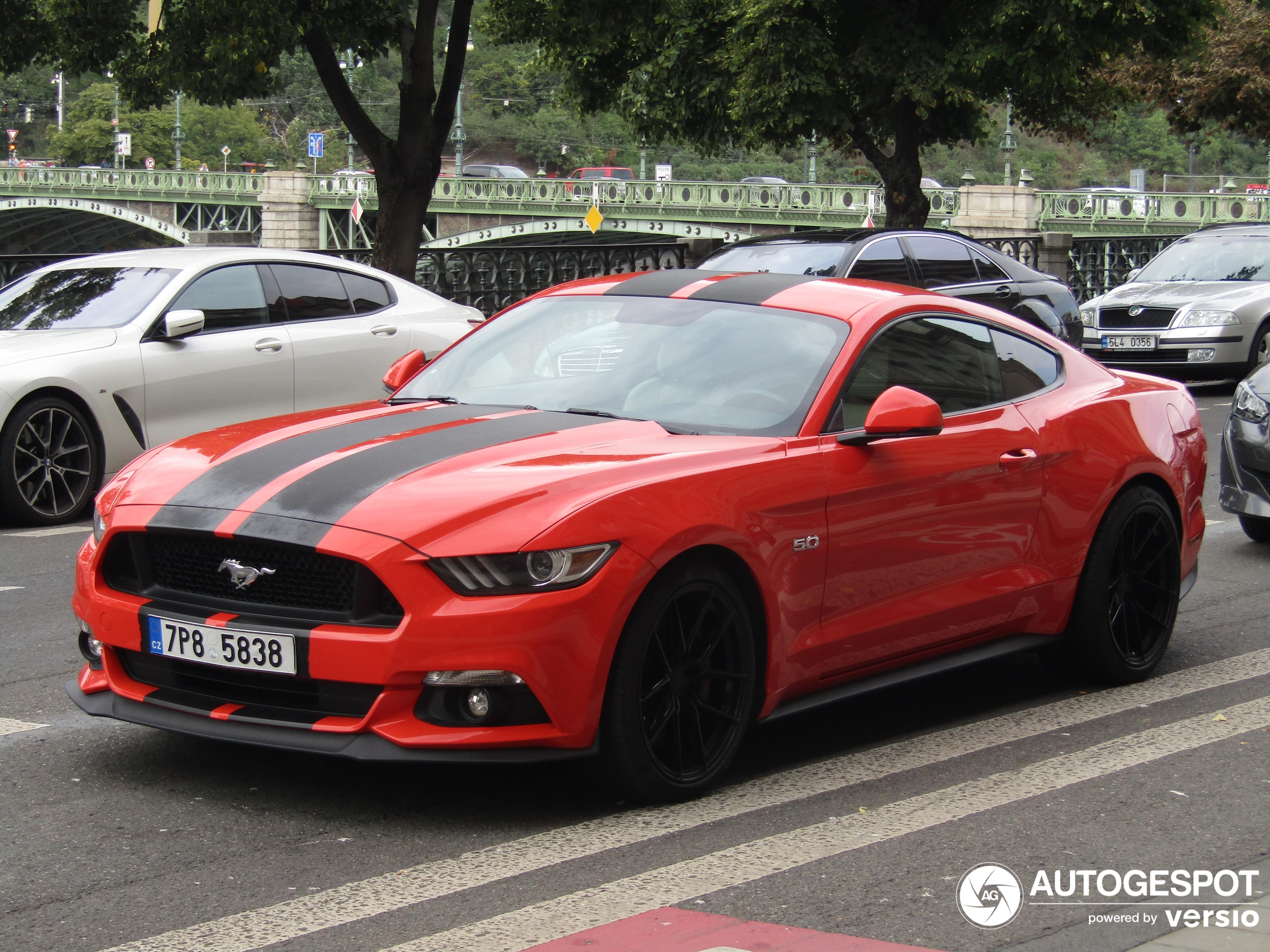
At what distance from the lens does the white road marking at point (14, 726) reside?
16.7 ft

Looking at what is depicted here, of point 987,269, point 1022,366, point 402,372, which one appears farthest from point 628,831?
point 987,269

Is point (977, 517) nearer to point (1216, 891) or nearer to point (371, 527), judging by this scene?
point (1216, 891)

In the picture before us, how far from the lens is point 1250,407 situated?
8.70 metres

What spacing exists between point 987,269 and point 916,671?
9449 mm

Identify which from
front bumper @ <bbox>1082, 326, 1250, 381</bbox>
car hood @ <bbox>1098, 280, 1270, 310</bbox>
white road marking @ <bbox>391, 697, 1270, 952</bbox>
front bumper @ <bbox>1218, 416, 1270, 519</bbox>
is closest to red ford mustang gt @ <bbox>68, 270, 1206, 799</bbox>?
white road marking @ <bbox>391, 697, 1270, 952</bbox>

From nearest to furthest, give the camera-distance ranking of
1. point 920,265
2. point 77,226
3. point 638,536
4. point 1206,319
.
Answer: point 638,536 < point 920,265 < point 1206,319 < point 77,226

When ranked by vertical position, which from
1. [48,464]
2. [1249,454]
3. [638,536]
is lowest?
[48,464]

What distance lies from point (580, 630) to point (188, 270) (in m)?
6.63

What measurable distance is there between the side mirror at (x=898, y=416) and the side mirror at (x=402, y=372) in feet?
5.61

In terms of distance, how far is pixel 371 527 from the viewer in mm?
4039

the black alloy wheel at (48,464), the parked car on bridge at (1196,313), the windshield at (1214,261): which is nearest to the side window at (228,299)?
the black alloy wheel at (48,464)

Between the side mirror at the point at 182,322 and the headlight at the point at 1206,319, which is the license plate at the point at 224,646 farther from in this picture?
the headlight at the point at 1206,319

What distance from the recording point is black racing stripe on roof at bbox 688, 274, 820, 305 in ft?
17.5

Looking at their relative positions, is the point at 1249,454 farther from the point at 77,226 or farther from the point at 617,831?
the point at 77,226
